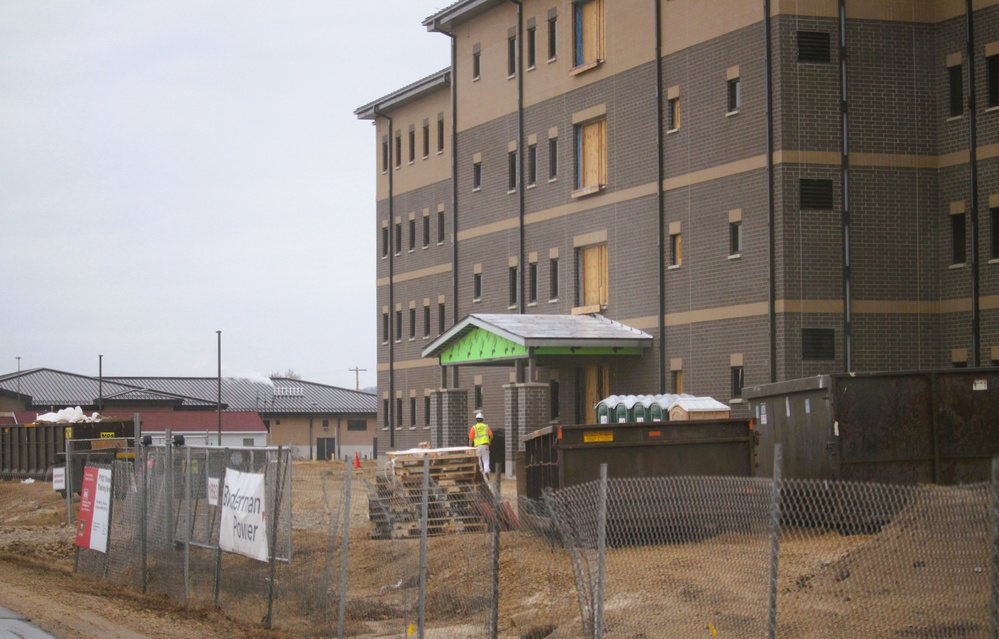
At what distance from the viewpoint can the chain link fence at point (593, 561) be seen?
9.88 m

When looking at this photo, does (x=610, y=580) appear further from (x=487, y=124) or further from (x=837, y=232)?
(x=487, y=124)

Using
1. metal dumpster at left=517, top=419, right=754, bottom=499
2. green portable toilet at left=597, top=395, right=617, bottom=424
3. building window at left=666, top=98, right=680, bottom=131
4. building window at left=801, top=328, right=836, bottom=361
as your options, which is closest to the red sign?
metal dumpster at left=517, top=419, right=754, bottom=499

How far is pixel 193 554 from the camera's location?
1761 cm

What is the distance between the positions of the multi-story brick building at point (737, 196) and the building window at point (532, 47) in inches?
2.3

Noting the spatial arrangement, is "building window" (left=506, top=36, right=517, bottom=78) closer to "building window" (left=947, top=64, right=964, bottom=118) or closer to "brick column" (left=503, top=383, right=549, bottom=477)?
"brick column" (left=503, top=383, right=549, bottom=477)

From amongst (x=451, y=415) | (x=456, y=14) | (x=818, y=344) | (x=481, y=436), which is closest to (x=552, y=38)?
(x=456, y=14)

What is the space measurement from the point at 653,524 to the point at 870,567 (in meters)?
5.52

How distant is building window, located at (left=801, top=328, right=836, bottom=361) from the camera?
33.5 meters

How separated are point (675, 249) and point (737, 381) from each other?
14.7 feet

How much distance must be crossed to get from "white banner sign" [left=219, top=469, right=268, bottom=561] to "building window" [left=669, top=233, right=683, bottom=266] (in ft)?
75.8

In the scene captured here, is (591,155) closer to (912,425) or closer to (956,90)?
(956,90)

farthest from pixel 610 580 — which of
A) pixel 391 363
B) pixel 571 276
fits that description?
pixel 391 363

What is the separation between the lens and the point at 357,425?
351 feet

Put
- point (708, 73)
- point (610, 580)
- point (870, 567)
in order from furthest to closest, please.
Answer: point (708, 73), point (610, 580), point (870, 567)
